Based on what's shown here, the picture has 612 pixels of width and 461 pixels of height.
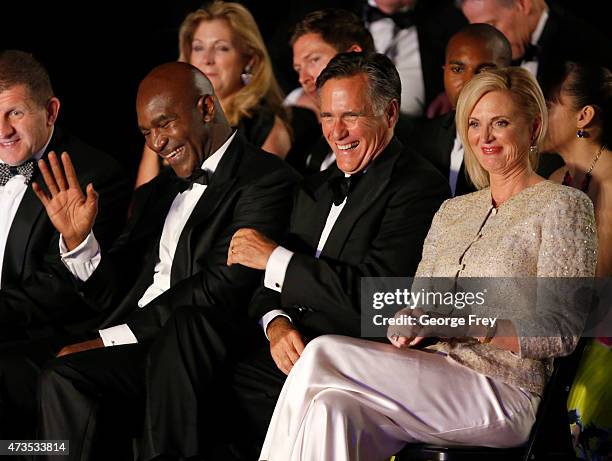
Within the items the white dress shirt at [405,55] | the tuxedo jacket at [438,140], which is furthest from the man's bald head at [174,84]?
the white dress shirt at [405,55]

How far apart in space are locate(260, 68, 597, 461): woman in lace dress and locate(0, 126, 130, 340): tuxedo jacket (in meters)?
1.36

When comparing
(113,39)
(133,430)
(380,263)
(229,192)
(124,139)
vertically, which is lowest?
(133,430)

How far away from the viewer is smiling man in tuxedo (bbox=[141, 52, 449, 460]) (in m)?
3.27

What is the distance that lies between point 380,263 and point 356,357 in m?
0.51

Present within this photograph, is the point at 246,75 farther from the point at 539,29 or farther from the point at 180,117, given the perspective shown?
the point at 539,29

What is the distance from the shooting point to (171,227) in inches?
155

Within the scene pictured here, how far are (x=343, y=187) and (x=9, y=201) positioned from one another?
4.57 feet

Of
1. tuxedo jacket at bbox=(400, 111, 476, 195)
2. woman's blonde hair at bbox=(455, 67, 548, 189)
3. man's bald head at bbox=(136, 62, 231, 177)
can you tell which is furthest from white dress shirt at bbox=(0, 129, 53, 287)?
woman's blonde hair at bbox=(455, 67, 548, 189)

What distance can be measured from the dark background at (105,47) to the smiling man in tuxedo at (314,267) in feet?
6.40

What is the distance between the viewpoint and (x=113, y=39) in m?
5.57

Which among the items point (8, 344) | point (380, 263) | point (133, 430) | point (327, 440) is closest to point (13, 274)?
point (8, 344)

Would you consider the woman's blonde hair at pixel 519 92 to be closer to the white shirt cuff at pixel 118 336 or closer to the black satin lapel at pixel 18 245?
the white shirt cuff at pixel 118 336

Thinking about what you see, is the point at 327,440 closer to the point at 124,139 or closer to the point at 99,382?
the point at 99,382

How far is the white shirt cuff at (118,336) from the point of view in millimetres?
3668
